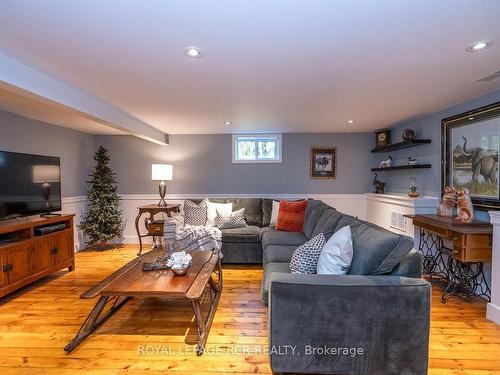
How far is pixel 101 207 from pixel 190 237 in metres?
1.95

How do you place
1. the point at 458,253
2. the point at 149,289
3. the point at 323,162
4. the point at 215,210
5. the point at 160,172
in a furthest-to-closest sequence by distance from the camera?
the point at 323,162 < the point at 160,172 < the point at 215,210 < the point at 458,253 < the point at 149,289

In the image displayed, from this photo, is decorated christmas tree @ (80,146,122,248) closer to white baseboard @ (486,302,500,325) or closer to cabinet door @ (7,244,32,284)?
cabinet door @ (7,244,32,284)

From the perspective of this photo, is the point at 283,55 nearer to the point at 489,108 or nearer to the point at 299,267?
the point at 299,267

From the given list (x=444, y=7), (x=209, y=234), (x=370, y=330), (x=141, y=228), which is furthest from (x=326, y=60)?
(x=141, y=228)

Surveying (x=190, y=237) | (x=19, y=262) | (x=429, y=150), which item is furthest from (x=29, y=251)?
(x=429, y=150)

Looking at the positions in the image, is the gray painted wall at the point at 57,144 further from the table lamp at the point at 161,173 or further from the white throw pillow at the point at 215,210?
the white throw pillow at the point at 215,210

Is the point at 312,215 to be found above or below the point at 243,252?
above

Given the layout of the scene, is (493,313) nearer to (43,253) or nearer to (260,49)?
(260,49)

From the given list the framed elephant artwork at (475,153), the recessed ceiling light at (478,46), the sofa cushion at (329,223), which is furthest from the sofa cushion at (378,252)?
the framed elephant artwork at (475,153)

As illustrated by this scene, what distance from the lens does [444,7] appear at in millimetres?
1385

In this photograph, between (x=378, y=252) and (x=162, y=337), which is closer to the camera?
(x=378, y=252)

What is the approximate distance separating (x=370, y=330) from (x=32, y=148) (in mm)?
4586

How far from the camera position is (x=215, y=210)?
4.27 metres

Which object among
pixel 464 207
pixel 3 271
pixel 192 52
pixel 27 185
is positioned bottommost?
pixel 3 271
